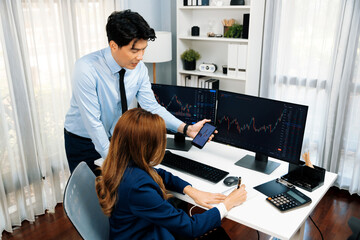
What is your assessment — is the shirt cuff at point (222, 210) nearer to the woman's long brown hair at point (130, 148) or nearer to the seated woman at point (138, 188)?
the seated woman at point (138, 188)

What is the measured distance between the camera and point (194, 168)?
1.90m

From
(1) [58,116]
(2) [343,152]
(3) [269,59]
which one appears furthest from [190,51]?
(2) [343,152]

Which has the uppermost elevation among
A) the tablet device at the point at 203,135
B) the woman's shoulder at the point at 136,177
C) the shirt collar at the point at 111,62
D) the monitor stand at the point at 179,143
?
the shirt collar at the point at 111,62

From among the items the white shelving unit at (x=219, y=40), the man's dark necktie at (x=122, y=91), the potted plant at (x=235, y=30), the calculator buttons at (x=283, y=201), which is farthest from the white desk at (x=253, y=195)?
the potted plant at (x=235, y=30)

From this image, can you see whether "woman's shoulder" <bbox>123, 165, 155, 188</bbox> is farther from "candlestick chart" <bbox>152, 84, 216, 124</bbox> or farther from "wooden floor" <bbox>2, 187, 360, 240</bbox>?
"wooden floor" <bbox>2, 187, 360, 240</bbox>

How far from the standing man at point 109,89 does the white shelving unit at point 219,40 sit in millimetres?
1363

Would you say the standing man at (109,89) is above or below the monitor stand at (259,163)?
above

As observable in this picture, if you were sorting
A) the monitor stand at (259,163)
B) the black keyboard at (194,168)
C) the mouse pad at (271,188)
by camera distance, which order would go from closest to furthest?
1. the mouse pad at (271,188)
2. the black keyboard at (194,168)
3. the monitor stand at (259,163)

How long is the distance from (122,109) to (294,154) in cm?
106

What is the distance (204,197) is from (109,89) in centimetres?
88

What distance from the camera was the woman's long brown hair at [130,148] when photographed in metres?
1.30

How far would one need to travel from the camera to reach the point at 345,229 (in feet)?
8.68

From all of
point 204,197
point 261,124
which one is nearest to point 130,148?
point 204,197

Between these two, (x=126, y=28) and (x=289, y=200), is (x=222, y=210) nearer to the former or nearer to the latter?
(x=289, y=200)
